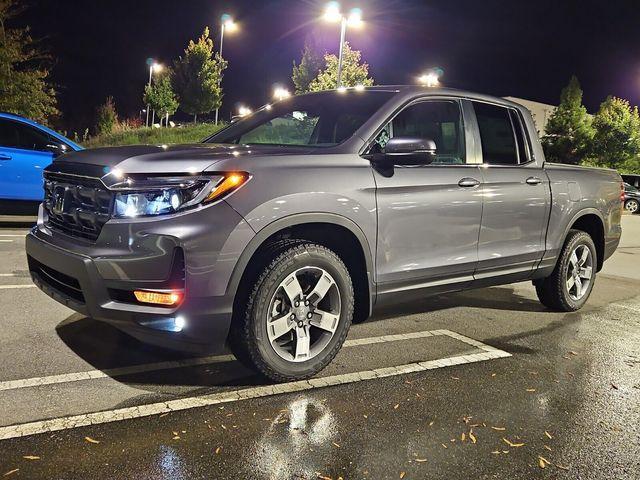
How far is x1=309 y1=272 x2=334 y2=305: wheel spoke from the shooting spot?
3514mm

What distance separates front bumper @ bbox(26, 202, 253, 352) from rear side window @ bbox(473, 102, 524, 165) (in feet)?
7.80

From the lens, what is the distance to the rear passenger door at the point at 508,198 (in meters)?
4.46

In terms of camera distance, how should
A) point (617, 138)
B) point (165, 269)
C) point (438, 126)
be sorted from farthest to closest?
point (617, 138)
point (438, 126)
point (165, 269)

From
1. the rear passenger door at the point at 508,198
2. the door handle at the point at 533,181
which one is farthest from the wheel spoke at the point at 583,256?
the door handle at the point at 533,181

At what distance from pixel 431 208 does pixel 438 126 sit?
2.53 feet

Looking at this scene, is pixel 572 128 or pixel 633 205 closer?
pixel 633 205

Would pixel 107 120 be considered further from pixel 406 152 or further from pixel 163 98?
pixel 406 152

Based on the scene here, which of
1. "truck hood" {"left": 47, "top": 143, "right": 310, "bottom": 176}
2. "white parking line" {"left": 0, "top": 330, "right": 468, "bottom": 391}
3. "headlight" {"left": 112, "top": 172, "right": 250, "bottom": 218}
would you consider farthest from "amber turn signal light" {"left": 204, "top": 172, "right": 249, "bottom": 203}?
"white parking line" {"left": 0, "top": 330, "right": 468, "bottom": 391}

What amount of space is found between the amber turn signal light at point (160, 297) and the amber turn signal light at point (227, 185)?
0.51 m

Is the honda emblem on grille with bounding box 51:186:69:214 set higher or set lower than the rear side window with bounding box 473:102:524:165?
lower

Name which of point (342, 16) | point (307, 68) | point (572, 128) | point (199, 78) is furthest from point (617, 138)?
point (342, 16)

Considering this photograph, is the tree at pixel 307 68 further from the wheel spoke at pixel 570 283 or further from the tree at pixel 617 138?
the wheel spoke at pixel 570 283

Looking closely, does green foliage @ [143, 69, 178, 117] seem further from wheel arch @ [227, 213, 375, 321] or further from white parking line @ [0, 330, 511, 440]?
white parking line @ [0, 330, 511, 440]

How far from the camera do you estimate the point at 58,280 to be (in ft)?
11.1
